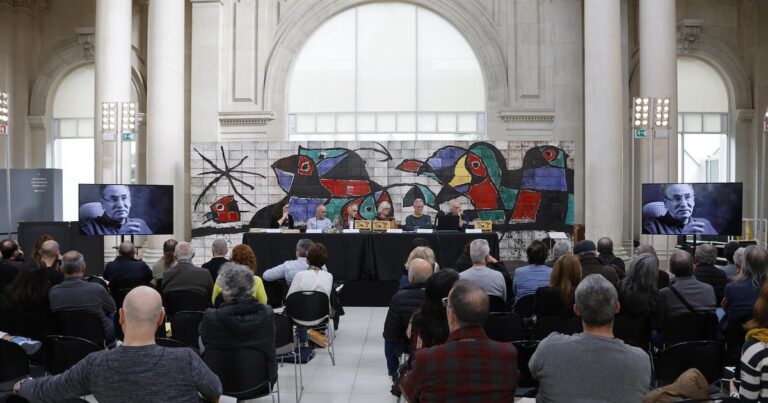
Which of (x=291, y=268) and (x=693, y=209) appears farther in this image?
(x=693, y=209)

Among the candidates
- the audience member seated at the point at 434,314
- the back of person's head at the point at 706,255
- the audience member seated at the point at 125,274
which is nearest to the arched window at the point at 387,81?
the audience member seated at the point at 125,274

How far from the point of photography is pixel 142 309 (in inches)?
145

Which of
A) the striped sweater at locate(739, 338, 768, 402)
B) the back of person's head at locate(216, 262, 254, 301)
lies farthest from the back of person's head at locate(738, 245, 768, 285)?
the back of person's head at locate(216, 262, 254, 301)

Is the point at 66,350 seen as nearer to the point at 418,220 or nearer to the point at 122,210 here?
the point at 122,210

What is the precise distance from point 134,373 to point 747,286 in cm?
495

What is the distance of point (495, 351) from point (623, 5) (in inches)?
643

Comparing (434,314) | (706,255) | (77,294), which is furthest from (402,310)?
(706,255)

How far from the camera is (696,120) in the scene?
19234 mm

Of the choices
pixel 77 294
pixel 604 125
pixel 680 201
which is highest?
pixel 604 125

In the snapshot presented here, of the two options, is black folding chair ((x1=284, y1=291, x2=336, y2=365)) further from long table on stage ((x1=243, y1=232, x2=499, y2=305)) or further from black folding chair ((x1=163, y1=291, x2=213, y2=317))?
long table on stage ((x1=243, y1=232, x2=499, y2=305))

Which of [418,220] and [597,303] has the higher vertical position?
[418,220]

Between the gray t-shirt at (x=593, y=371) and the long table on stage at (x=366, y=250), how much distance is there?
886cm

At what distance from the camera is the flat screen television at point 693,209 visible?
12203 mm

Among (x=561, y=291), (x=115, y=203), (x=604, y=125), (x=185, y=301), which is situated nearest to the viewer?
(x=561, y=291)
